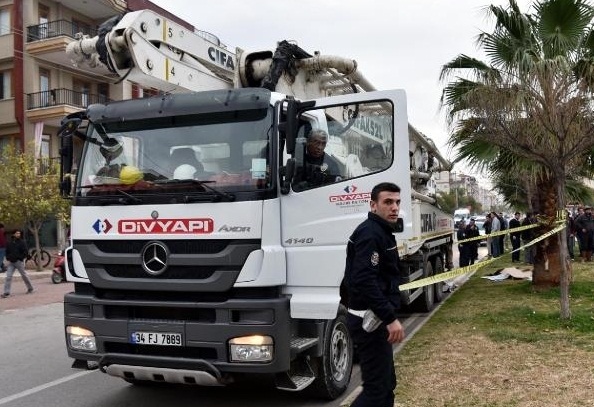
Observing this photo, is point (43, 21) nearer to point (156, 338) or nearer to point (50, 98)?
point (50, 98)

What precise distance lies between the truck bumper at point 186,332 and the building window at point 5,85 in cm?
2472

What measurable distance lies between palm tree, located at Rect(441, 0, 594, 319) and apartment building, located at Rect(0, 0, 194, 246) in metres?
18.6

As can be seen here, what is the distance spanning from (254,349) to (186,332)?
559 mm

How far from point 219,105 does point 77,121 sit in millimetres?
1463

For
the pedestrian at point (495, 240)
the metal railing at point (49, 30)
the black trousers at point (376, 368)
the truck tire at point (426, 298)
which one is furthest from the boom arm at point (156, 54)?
the metal railing at point (49, 30)

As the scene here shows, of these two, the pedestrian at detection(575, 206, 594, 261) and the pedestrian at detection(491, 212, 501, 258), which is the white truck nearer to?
the pedestrian at detection(575, 206, 594, 261)

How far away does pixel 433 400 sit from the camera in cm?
508

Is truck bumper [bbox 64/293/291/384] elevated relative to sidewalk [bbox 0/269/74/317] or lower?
elevated

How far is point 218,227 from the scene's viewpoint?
15.2 feet

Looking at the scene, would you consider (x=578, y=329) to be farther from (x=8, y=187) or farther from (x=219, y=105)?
(x=8, y=187)

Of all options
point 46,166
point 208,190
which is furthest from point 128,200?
point 46,166

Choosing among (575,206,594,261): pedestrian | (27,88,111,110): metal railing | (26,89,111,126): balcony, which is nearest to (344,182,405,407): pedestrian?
(575,206,594,261): pedestrian

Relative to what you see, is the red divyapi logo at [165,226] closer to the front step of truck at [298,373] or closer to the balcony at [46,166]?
the front step of truck at [298,373]

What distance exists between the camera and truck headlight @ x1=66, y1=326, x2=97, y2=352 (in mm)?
4926
